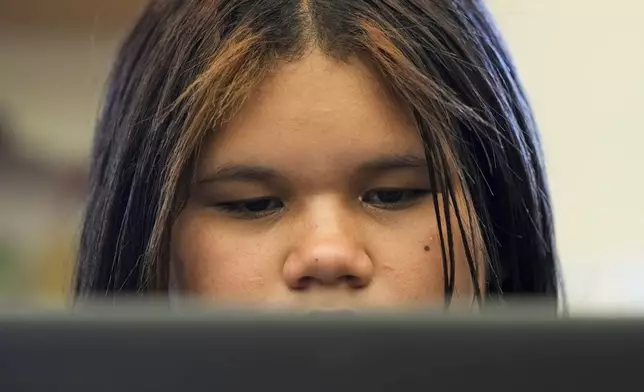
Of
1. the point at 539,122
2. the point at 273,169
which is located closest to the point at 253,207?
the point at 273,169

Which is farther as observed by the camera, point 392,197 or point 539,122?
point 539,122

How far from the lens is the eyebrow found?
56 cm

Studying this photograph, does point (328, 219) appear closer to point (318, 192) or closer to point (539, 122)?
point (318, 192)

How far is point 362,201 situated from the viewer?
57 cm

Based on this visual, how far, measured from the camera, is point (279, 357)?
0.17 m

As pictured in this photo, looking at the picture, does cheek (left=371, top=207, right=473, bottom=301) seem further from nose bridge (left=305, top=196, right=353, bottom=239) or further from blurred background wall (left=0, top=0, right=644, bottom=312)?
blurred background wall (left=0, top=0, right=644, bottom=312)

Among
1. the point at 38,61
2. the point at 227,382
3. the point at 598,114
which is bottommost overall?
the point at 227,382

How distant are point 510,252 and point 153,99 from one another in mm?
322

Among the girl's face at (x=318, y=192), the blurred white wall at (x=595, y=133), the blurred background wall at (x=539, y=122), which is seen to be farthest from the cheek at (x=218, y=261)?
the blurred white wall at (x=595, y=133)

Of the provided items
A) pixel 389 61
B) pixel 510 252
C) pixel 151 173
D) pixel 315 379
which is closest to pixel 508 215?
pixel 510 252

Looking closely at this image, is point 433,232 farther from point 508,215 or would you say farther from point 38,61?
point 38,61

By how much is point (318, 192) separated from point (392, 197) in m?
0.06

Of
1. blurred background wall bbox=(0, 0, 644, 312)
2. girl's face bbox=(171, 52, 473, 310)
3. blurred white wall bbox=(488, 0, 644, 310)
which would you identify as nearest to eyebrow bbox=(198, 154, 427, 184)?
girl's face bbox=(171, 52, 473, 310)

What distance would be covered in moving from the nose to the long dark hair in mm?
75
